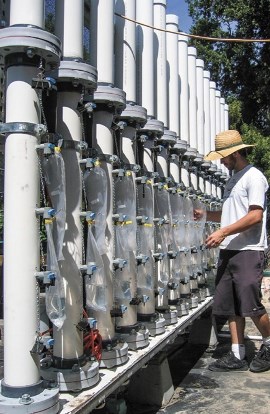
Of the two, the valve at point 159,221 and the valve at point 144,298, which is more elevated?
the valve at point 159,221

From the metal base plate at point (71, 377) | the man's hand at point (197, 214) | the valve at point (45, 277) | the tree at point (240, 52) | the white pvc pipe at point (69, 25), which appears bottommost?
the metal base plate at point (71, 377)

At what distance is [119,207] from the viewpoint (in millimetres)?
3107

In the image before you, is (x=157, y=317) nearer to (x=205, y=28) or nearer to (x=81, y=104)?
(x=81, y=104)

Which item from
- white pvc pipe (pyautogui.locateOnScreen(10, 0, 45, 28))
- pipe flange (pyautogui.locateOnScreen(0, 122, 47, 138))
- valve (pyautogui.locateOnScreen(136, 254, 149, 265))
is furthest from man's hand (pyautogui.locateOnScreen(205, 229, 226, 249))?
white pvc pipe (pyautogui.locateOnScreen(10, 0, 45, 28))

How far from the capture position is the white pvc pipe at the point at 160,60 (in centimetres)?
402

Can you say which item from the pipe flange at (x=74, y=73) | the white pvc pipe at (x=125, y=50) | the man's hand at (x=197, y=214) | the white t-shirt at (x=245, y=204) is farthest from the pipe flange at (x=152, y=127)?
the man's hand at (x=197, y=214)

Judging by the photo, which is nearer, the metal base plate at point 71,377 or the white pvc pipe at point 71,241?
the metal base plate at point 71,377

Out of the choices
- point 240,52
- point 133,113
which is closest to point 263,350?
point 133,113

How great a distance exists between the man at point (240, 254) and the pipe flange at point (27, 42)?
2030mm

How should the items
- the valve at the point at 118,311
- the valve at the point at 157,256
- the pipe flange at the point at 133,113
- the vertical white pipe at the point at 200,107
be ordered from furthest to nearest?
the vertical white pipe at the point at 200,107
the valve at the point at 157,256
the pipe flange at the point at 133,113
the valve at the point at 118,311

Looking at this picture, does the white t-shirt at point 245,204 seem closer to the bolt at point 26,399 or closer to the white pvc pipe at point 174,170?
the white pvc pipe at point 174,170

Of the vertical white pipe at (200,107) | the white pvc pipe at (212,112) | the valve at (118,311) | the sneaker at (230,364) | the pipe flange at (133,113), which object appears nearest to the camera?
the valve at (118,311)

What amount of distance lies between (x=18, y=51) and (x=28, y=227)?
69 centimetres

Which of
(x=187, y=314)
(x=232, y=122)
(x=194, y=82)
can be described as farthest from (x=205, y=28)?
(x=187, y=314)
